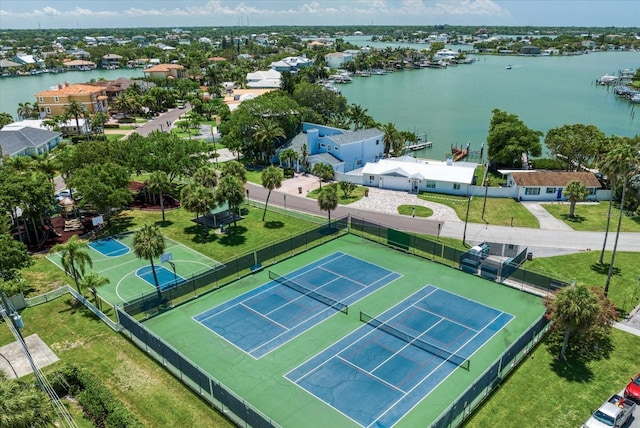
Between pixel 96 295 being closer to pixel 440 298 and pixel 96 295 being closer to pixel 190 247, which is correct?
pixel 190 247

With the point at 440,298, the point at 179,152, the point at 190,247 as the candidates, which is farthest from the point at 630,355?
the point at 179,152

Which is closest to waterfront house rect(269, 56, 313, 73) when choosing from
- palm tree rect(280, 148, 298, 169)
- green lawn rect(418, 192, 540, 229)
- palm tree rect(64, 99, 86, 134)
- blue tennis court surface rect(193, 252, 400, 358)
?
palm tree rect(64, 99, 86, 134)

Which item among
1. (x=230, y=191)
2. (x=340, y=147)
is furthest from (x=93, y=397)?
(x=340, y=147)

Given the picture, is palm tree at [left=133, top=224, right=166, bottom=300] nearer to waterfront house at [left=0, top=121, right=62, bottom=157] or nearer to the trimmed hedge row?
the trimmed hedge row

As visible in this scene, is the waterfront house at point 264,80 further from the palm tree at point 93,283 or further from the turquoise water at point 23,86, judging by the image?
the palm tree at point 93,283

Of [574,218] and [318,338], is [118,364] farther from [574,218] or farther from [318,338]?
[574,218]
